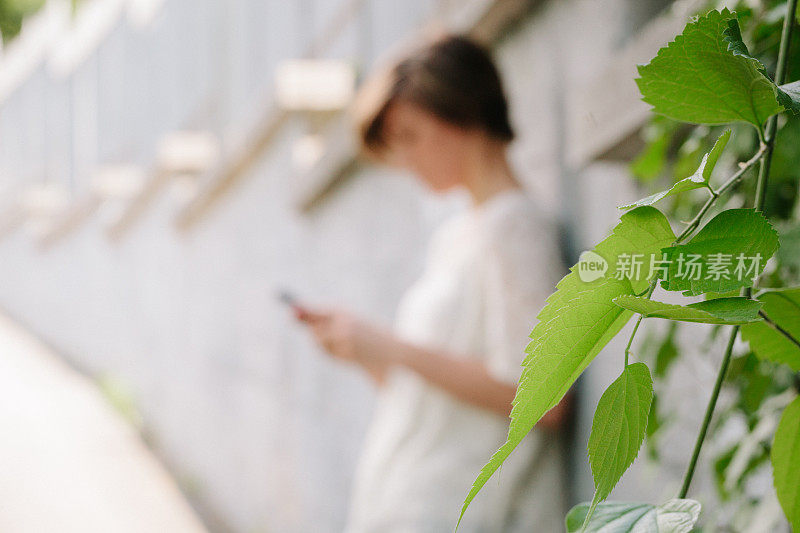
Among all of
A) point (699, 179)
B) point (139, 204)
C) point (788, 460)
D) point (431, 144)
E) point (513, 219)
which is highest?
point (139, 204)

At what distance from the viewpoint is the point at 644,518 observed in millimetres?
260

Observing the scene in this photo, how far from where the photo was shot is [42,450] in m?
4.89

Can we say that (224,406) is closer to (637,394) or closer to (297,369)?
(297,369)

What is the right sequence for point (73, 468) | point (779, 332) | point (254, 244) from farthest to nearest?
point (73, 468), point (254, 244), point (779, 332)

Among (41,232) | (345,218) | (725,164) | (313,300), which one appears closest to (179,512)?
(313,300)

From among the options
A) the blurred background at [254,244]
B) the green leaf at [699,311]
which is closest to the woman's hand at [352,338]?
the blurred background at [254,244]

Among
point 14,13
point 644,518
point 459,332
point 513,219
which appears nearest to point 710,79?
point 644,518

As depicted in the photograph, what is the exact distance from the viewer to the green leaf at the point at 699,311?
0.61 feet

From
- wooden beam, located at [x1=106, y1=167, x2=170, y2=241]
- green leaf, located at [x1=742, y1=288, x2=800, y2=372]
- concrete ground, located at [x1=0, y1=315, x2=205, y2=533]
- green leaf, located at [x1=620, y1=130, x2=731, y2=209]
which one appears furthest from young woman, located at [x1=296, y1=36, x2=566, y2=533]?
wooden beam, located at [x1=106, y1=167, x2=170, y2=241]

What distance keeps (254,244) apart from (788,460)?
3883mm

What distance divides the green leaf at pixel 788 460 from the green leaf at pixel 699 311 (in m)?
0.13

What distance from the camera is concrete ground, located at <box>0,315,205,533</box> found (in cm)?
391

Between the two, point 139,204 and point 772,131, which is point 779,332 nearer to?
point 772,131

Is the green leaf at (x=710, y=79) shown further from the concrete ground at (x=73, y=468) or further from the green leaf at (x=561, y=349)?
the concrete ground at (x=73, y=468)
